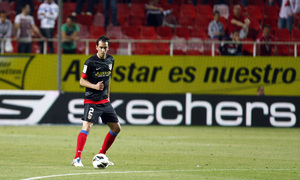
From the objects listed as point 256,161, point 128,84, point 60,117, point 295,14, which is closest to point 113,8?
point 128,84

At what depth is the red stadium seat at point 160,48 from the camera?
21.2 meters

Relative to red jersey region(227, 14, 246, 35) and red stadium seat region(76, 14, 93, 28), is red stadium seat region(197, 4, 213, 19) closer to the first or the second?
red jersey region(227, 14, 246, 35)

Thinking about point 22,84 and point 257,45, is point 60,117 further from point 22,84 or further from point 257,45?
point 257,45

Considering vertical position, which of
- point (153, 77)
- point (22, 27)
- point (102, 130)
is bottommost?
point (102, 130)

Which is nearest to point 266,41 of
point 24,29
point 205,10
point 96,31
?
point 205,10

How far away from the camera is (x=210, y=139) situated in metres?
16.4

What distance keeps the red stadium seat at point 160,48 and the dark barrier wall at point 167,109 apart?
4.73ft

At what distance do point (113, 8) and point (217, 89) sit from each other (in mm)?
4718

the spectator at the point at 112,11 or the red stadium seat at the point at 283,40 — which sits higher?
the spectator at the point at 112,11

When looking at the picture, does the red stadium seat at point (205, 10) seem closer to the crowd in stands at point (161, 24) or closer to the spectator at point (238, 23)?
the crowd in stands at point (161, 24)

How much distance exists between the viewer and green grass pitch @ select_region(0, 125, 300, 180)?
30.4 feet

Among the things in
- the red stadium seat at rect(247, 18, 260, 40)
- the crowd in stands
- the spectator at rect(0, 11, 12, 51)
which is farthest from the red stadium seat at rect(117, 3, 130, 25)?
the red stadium seat at rect(247, 18, 260, 40)

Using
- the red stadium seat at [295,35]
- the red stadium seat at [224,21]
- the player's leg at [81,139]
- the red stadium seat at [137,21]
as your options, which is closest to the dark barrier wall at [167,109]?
the red stadium seat at [295,35]

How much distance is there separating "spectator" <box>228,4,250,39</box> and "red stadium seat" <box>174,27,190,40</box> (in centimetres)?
154
